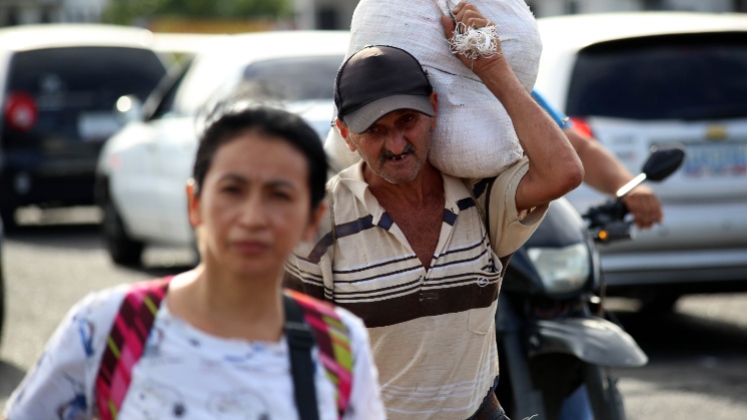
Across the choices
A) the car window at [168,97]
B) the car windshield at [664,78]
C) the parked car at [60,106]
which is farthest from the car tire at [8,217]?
the car windshield at [664,78]

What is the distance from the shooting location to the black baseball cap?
2469mm

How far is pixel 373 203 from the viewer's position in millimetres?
2588

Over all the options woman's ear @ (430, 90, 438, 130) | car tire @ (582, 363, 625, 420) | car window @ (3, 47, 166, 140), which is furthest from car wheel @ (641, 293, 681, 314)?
car window @ (3, 47, 166, 140)

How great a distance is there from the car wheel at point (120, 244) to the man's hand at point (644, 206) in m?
6.53

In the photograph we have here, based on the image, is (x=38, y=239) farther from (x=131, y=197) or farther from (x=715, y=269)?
(x=715, y=269)

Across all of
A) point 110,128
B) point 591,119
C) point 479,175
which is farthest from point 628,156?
point 110,128

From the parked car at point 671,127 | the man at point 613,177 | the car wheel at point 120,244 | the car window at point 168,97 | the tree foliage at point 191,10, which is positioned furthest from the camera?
the tree foliage at point 191,10

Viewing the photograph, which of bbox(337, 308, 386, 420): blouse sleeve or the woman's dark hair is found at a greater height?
the woman's dark hair

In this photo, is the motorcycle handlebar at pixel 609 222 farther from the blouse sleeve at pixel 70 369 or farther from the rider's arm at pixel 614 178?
the blouse sleeve at pixel 70 369

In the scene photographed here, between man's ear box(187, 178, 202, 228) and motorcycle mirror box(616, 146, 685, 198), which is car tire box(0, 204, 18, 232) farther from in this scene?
man's ear box(187, 178, 202, 228)

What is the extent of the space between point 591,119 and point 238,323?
178 inches

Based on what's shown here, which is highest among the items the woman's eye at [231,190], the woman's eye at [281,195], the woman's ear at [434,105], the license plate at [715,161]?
the woman's eye at [231,190]

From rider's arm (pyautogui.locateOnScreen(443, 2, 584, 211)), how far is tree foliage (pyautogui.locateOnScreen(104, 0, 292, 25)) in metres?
60.7

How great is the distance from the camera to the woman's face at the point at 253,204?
169 centimetres
